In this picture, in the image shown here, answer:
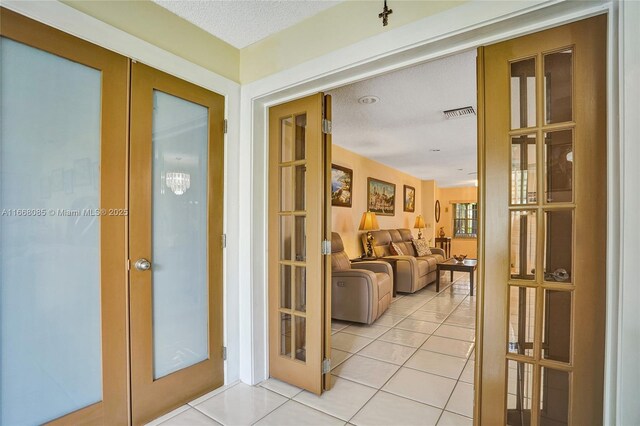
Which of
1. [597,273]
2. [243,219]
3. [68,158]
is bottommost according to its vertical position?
[597,273]

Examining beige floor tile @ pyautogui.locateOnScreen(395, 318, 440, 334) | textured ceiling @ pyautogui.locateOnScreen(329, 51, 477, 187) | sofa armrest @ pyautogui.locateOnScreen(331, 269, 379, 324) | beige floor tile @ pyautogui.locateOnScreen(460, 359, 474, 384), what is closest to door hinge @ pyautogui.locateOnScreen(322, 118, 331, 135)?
textured ceiling @ pyautogui.locateOnScreen(329, 51, 477, 187)

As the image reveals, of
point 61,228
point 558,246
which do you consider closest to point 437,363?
point 558,246

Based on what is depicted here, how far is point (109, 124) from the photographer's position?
1700 mm

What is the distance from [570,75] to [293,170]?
5.47ft

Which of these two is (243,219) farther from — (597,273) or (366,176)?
(366,176)

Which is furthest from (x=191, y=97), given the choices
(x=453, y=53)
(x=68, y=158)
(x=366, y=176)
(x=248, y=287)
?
(x=366, y=176)

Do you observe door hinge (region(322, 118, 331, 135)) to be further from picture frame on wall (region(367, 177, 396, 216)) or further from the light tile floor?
picture frame on wall (region(367, 177, 396, 216))

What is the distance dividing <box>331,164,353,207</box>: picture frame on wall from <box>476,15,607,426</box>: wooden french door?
3.26m

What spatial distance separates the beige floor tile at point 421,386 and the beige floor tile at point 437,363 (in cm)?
8

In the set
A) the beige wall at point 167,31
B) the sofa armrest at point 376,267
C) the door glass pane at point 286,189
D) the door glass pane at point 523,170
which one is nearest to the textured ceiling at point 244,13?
the beige wall at point 167,31

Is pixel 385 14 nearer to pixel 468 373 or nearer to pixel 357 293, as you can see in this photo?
pixel 468 373

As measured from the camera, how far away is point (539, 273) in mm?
1414

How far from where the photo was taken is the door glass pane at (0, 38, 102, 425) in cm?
139

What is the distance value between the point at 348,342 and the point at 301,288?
131cm
